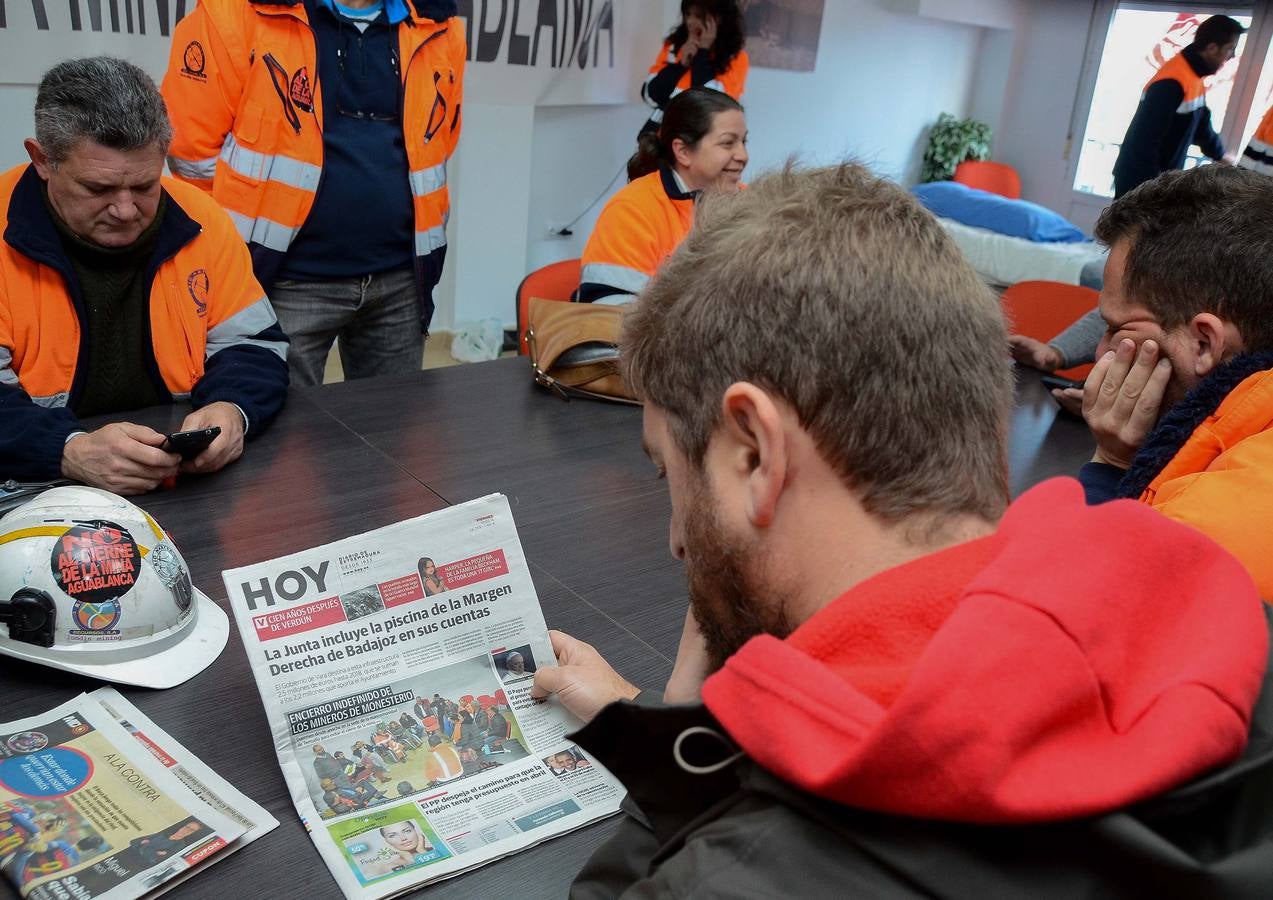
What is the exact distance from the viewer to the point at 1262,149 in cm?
512

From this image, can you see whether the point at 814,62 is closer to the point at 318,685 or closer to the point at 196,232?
the point at 196,232

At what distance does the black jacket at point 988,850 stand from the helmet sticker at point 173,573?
2.48 feet

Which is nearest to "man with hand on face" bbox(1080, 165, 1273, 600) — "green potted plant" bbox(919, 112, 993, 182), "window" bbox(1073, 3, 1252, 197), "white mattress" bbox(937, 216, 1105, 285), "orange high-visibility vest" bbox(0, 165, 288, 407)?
"orange high-visibility vest" bbox(0, 165, 288, 407)

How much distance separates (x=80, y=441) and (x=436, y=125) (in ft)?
4.14

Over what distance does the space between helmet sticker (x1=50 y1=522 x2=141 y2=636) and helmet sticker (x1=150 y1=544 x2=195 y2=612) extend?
0.08 ft

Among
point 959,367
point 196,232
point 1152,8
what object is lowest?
point 196,232

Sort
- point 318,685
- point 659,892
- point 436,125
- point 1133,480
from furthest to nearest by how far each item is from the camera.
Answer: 1. point 436,125
2. point 1133,480
3. point 318,685
4. point 659,892

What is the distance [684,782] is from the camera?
2.38 feet

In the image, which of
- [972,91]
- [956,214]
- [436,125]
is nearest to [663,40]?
[956,214]

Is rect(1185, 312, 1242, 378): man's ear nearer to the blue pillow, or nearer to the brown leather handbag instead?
the brown leather handbag

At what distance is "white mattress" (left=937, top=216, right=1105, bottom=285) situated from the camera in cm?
559

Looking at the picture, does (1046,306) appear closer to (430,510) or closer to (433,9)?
(433,9)

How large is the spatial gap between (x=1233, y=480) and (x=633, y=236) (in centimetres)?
167

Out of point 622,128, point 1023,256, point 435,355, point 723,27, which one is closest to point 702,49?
point 723,27
